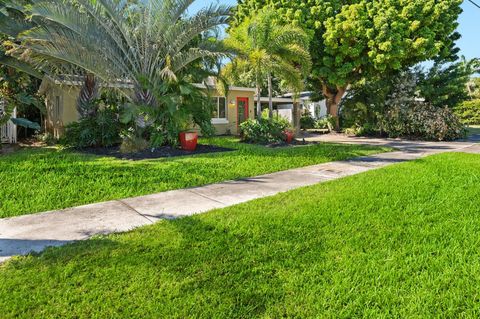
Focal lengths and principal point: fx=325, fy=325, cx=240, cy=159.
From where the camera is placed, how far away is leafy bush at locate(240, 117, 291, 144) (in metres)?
13.3

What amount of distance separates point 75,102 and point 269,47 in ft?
26.8

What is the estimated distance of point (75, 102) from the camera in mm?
13266

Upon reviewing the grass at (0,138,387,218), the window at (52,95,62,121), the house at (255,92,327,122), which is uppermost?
the house at (255,92,327,122)

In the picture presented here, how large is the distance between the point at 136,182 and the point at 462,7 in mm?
20412

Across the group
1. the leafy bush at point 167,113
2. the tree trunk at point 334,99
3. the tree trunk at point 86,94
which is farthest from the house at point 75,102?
the tree trunk at point 334,99

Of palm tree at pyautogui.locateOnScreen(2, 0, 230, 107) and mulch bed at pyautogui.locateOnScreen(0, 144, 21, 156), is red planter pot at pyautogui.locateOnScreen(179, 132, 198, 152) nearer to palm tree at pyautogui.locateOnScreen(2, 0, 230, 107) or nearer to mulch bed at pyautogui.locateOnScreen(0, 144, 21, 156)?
palm tree at pyautogui.locateOnScreen(2, 0, 230, 107)

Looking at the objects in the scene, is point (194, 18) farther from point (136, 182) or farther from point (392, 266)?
point (392, 266)

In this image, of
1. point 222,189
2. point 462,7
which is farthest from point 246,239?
point 462,7

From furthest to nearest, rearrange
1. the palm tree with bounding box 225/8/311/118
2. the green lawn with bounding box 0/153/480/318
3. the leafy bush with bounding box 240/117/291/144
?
the leafy bush with bounding box 240/117/291/144, the palm tree with bounding box 225/8/311/118, the green lawn with bounding box 0/153/480/318

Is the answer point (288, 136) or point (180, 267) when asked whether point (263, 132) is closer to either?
point (288, 136)

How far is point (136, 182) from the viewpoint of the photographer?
609 cm

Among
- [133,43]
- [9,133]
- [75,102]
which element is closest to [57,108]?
[75,102]

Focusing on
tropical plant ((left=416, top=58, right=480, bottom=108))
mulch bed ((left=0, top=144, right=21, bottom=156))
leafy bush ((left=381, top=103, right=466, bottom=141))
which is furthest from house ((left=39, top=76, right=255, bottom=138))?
tropical plant ((left=416, top=58, right=480, bottom=108))

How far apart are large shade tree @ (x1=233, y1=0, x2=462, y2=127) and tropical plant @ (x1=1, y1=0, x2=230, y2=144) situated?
9.05 meters
